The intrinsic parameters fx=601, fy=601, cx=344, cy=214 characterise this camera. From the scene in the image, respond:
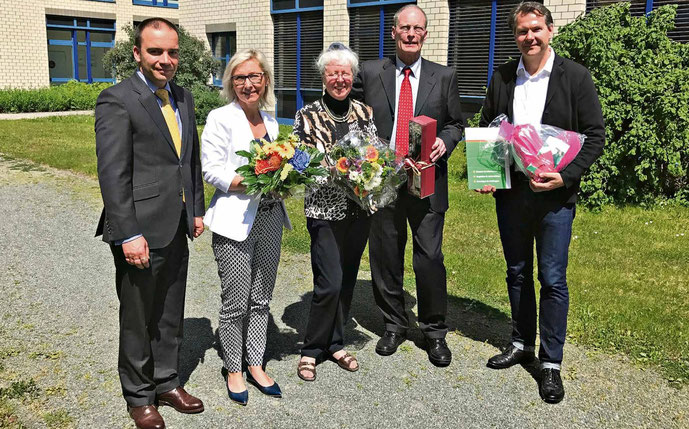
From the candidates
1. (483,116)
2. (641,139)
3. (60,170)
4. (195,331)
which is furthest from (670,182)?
(60,170)

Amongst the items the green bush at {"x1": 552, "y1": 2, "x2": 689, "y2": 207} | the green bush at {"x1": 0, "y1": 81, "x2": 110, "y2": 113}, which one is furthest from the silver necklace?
the green bush at {"x1": 0, "y1": 81, "x2": 110, "y2": 113}

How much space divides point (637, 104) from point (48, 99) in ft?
72.1

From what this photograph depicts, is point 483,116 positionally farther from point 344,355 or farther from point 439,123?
point 344,355

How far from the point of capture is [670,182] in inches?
342

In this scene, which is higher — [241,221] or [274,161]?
[274,161]

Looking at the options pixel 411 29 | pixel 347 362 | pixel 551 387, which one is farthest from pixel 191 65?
pixel 551 387

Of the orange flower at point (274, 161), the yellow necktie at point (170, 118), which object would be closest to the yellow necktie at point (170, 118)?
the yellow necktie at point (170, 118)

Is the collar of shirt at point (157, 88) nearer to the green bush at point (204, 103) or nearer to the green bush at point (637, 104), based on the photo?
the green bush at point (637, 104)

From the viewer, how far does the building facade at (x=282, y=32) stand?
13734 mm

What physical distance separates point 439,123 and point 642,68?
18.9ft

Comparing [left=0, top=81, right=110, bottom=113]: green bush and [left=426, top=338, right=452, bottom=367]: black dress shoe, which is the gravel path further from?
[left=0, top=81, right=110, bottom=113]: green bush

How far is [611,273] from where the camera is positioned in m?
6.10

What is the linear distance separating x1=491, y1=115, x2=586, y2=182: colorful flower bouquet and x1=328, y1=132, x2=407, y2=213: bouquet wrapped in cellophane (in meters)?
0.78

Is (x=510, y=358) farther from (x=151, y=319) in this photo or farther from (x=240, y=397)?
(x=151, y=319)
